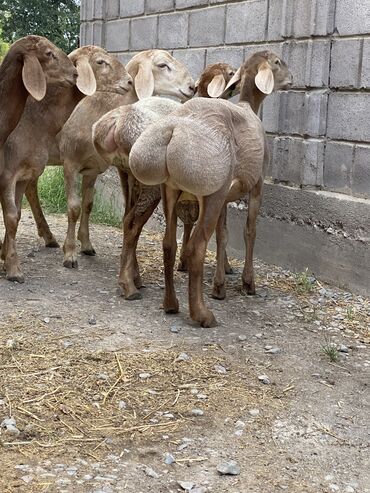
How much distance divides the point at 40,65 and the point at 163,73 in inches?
63.2

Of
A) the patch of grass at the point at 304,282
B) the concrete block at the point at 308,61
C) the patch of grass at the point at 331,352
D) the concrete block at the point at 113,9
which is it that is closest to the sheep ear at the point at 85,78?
the concrete block at the point at 308,61

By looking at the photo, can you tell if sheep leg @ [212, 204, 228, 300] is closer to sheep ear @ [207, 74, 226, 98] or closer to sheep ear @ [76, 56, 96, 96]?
sheep ear @ [207, 74, 226, 98]

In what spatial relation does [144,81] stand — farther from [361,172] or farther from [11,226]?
[361,172]

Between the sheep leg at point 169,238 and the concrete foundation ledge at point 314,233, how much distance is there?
65.3 inches

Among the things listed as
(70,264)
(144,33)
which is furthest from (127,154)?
(144,33)

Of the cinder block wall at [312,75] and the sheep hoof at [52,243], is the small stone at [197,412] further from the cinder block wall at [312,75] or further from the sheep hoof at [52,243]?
the sheep hoof at [52,243]

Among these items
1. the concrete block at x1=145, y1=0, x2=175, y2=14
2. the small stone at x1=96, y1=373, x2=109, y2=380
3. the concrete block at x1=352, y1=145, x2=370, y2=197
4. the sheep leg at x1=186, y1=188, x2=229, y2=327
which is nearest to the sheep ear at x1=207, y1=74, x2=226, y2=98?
the concrete block at x1=352, y1=145, x2=370, y2=197

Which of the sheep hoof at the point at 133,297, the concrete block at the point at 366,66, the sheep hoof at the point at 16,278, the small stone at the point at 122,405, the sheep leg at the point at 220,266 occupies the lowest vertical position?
the small stone at the point at 122,405

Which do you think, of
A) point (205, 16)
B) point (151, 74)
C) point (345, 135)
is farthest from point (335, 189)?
point (205, 16)

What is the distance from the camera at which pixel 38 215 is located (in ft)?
25.1

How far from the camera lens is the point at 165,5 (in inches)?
351

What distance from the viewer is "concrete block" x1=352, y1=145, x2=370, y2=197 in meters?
6.46

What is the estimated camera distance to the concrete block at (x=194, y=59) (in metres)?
8.39

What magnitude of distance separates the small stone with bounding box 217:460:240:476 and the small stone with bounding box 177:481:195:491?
0.18 m
